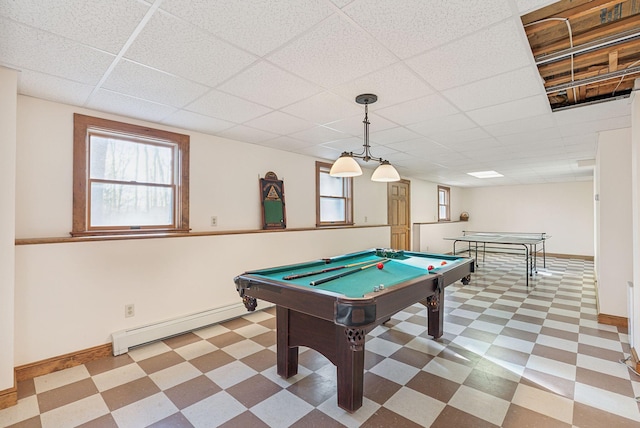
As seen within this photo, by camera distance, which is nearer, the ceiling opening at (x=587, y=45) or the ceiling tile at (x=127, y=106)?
the ceiling opening at (x=587, y=45)

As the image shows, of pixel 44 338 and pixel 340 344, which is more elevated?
pixel 340 344

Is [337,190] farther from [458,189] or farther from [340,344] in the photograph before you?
[458,189]

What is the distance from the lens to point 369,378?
2475mm

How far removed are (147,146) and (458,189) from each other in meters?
10.8

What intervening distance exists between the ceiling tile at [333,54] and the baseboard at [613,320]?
4208mm

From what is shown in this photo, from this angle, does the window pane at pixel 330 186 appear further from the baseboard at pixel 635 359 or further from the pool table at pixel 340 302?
the baseboard at pixel 635 359

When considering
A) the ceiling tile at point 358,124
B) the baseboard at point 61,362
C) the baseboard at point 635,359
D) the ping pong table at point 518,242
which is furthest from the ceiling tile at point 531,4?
the ping pong table at point 518,242

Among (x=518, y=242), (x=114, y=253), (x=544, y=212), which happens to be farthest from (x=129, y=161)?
(x=544, y=212)

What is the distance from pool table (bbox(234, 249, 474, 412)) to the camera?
179cm

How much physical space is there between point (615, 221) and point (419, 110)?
294cm

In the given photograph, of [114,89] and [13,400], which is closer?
[13,400]

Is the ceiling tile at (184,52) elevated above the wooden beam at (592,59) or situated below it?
below

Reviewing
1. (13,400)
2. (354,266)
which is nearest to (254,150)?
(354,266)

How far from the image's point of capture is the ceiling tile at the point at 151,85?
220cm
